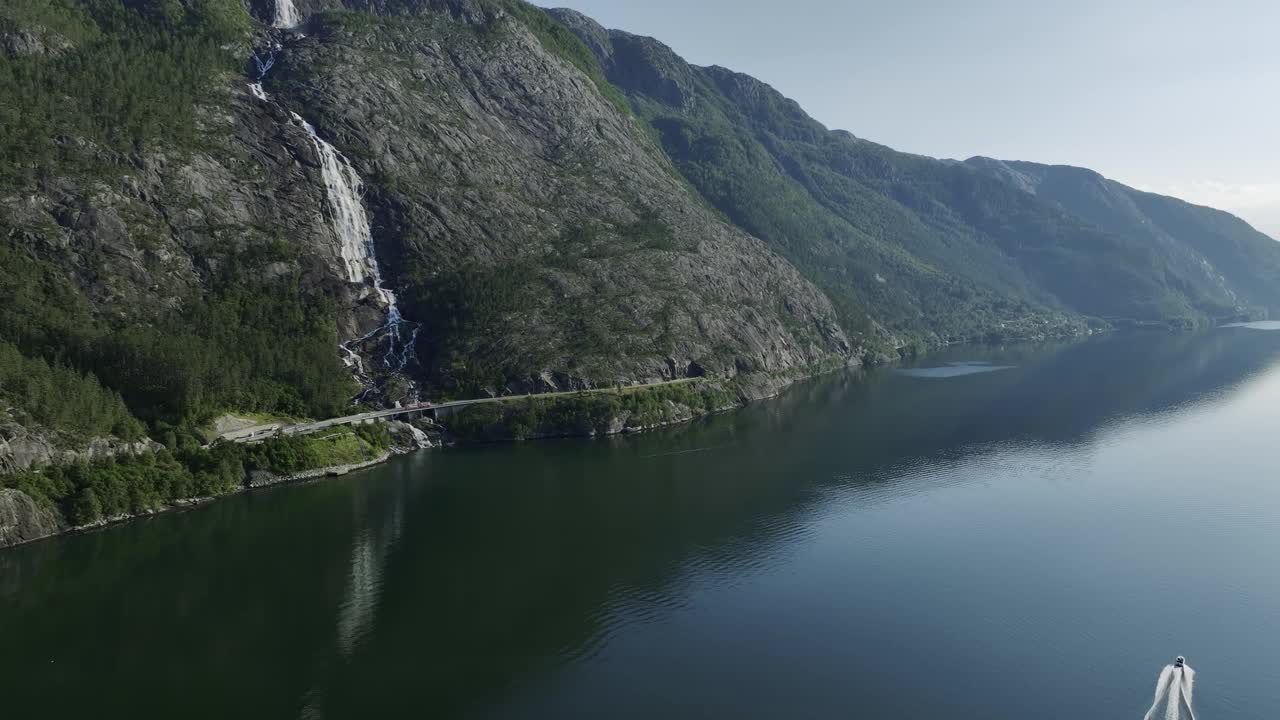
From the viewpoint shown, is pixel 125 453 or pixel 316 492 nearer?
pixel 125 453

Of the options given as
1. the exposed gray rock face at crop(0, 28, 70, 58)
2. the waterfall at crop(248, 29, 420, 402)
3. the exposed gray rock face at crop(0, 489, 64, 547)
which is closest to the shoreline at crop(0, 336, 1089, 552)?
the exposed gray rock face at crop(0, 489, 64, 547)

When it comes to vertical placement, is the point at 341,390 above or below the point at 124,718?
above

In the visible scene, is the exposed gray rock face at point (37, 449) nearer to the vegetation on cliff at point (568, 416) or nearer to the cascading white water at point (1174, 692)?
the vegetation on cliff at point (568, 416)

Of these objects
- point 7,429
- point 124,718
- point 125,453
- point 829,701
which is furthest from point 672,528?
point 7,429

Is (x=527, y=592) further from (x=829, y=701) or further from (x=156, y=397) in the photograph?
(x=156, y=397)

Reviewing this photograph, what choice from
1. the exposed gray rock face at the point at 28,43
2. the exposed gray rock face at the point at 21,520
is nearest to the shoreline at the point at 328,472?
the exposed gray rock face at the point at 21,520

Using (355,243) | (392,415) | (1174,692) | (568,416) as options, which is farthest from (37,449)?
(1174,692)
